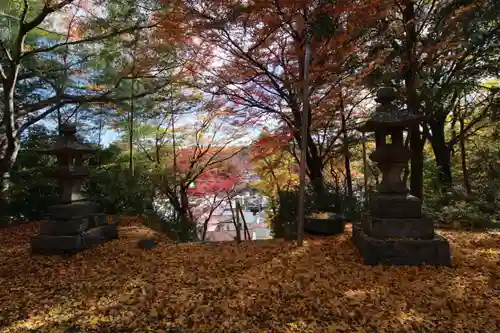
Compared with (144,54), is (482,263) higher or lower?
lower

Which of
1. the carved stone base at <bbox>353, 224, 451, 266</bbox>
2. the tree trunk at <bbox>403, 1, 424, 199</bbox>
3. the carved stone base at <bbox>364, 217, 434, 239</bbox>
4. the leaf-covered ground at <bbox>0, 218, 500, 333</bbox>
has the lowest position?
the leaf-covered ground at <bbox>0, 218, 500, 333</bbox>

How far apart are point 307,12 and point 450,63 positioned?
404cm

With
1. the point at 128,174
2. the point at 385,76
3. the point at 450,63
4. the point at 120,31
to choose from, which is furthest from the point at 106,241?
the point at 450,63

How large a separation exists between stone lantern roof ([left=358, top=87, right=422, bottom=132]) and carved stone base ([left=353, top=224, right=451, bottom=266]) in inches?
52.9

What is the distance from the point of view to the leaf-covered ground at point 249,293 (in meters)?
1.96

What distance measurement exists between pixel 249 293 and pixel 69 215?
2.92m

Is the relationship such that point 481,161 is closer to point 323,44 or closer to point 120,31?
point 323,44

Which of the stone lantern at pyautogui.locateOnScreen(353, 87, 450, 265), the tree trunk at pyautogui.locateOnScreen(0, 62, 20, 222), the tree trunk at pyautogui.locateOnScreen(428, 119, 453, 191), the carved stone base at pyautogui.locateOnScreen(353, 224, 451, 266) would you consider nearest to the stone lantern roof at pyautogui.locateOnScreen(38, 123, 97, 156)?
the tree trunk at pyautogui.locateOnScreen(0, 62, 20, 222)

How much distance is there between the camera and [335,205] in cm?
550

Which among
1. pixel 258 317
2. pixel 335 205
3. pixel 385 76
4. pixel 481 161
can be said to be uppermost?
pixel 385 76

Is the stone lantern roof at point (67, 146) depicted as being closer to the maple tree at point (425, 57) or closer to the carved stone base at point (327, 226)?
the carved stone base at point (327, 226)

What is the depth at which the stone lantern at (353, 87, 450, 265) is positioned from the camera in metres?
2.94

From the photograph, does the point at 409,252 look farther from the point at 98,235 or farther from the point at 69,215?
the point at 69,215

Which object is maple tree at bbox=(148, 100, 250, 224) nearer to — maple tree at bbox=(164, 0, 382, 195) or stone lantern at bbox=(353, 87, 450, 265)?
maple tree at bbox=(164, 0, 382, 195)
